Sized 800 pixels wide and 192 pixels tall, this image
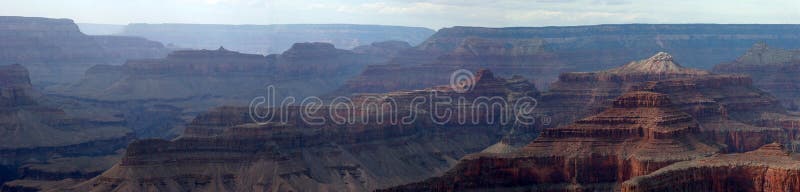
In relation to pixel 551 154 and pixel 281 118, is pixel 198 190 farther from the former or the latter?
Answer: pixel 551 154

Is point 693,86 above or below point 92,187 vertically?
above

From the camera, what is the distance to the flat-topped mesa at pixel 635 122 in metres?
92.9

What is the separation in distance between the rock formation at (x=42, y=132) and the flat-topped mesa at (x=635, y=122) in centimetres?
6466

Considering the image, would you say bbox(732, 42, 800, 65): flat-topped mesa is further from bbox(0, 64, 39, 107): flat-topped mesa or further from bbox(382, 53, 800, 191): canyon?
bbox(0, 64, 39, 107): flat-topped mesa

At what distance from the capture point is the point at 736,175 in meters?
76.8

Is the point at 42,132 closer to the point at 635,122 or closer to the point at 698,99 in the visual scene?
the point at 698,99

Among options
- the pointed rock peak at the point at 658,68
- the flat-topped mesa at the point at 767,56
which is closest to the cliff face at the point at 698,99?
the pointed rock peak at the point at 658,68

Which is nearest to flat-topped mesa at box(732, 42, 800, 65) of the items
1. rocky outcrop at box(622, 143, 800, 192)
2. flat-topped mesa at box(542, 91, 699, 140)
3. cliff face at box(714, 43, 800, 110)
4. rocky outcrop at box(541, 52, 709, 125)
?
cliff face at box(714, 43, 800, 110)

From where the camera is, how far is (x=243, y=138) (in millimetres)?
110625

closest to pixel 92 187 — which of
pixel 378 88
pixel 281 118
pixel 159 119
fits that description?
pixel 281 118

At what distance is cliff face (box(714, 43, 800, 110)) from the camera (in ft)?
520

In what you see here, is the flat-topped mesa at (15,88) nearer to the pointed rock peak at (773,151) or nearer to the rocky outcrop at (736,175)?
the rocky outcrop at (736,175)

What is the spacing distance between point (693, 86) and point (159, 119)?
83.7 m

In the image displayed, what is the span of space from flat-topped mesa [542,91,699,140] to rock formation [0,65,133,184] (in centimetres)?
6466
